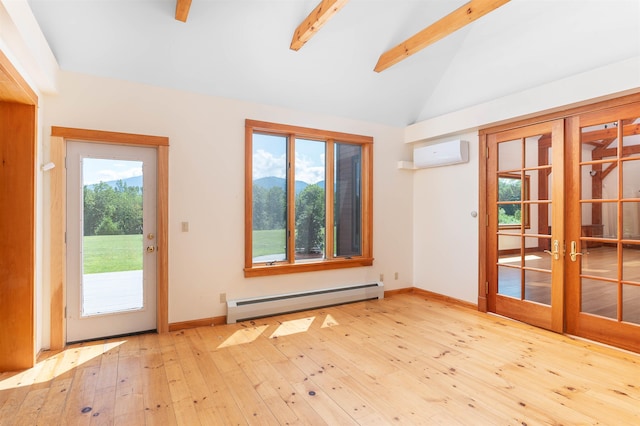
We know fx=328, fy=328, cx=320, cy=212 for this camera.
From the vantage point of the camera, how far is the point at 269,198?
14.3 feet

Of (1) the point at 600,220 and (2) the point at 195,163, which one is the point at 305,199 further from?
(1) the point at 600,220

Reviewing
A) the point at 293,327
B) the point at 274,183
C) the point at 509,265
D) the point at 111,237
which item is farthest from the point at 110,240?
the point at 509,265

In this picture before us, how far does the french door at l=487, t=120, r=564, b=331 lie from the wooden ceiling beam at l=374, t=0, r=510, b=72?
1.50 metres

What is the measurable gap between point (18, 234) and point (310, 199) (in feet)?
10.2

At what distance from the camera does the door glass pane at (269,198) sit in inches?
168

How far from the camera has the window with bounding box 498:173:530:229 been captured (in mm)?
3986

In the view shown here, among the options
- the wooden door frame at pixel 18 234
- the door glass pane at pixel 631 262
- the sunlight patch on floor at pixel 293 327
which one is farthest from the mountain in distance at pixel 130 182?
the door glass pane at pixel 631 262

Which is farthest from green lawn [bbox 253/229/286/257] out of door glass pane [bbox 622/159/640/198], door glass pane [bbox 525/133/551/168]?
door glass pane [bbox 622/159/640/198]

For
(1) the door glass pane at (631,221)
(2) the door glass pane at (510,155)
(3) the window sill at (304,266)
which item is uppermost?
(2) the door glass pane at (510,155)

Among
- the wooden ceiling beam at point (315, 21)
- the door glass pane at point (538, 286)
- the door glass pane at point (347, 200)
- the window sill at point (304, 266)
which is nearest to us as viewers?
the wooden ceiling beam at point (315, 21)

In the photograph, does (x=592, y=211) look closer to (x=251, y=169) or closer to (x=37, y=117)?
(x=251, y=169)

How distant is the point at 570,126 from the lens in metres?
3.57

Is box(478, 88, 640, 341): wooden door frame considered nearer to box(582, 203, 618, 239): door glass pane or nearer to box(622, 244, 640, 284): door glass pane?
box(582, 203, 618, 239): door glass pane

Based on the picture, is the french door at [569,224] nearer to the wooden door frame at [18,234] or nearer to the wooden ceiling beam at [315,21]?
the wooden ceiling beam at [315,21]
